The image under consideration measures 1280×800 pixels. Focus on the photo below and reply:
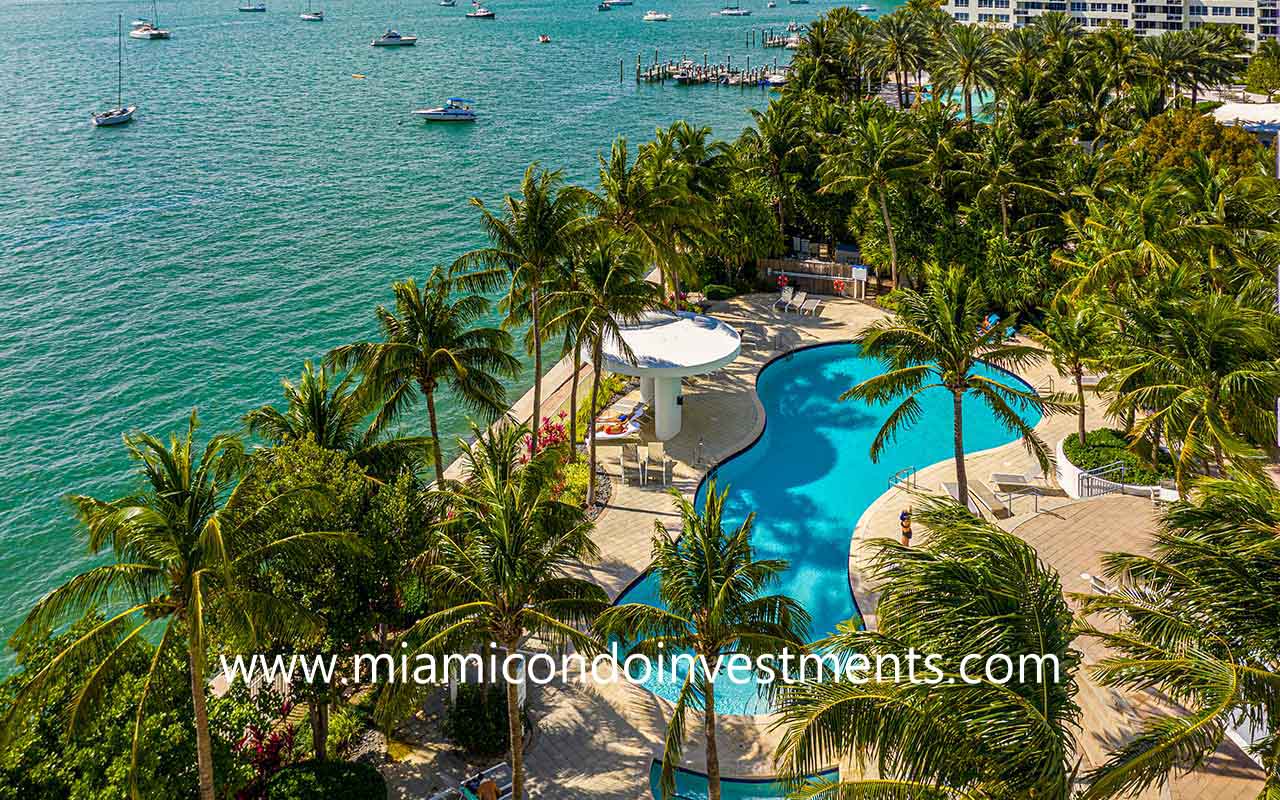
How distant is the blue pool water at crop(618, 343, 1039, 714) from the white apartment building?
292ft

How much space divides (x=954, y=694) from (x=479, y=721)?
13.0 m

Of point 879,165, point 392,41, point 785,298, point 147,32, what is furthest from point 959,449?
point 147,32

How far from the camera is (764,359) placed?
44.1 m

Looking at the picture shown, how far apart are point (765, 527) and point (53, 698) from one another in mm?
21388

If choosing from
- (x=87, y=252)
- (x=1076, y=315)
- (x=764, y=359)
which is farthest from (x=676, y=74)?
(x=1076, y=315)

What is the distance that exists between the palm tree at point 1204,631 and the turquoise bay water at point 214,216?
34369 mm

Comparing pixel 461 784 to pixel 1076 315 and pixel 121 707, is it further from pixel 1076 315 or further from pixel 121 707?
pixel 1076 315

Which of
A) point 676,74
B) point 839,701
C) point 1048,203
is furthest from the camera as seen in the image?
point 676,74

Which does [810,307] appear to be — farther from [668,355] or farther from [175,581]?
[175,581]

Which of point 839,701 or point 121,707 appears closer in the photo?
point 839,701

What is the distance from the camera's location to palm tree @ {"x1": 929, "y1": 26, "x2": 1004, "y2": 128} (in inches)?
2709

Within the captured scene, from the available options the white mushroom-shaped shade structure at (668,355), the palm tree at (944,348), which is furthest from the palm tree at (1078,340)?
the white mushroom-shaped shade structure at (668,355)

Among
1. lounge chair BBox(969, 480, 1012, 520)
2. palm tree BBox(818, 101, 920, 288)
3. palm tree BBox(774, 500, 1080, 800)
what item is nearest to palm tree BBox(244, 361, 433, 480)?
palm tree BBox(774, 500, 1080, 800)

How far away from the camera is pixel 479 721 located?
871 inches
